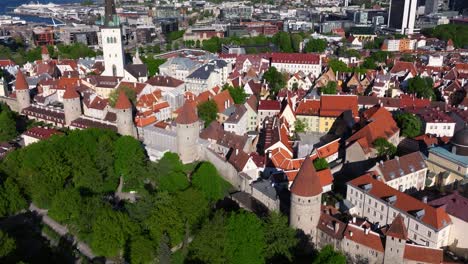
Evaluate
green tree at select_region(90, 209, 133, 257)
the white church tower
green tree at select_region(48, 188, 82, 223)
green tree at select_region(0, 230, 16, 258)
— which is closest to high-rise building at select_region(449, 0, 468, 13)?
the white church tower

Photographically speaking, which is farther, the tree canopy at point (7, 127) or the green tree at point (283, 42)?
the green tree at point (283, 42)

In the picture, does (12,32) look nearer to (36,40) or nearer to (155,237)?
(36,40)

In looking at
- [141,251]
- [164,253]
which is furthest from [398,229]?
[141,251]

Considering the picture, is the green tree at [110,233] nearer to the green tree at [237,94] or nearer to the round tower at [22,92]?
the green tree at [237,94]

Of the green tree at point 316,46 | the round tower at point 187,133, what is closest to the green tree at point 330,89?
the round tower at point 187,133

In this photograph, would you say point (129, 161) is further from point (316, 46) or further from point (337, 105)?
point (316, 46)

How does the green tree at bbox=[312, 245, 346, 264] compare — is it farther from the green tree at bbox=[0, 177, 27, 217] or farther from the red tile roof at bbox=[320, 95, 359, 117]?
the green tree at bbox=[0, 177, 27, 217]
